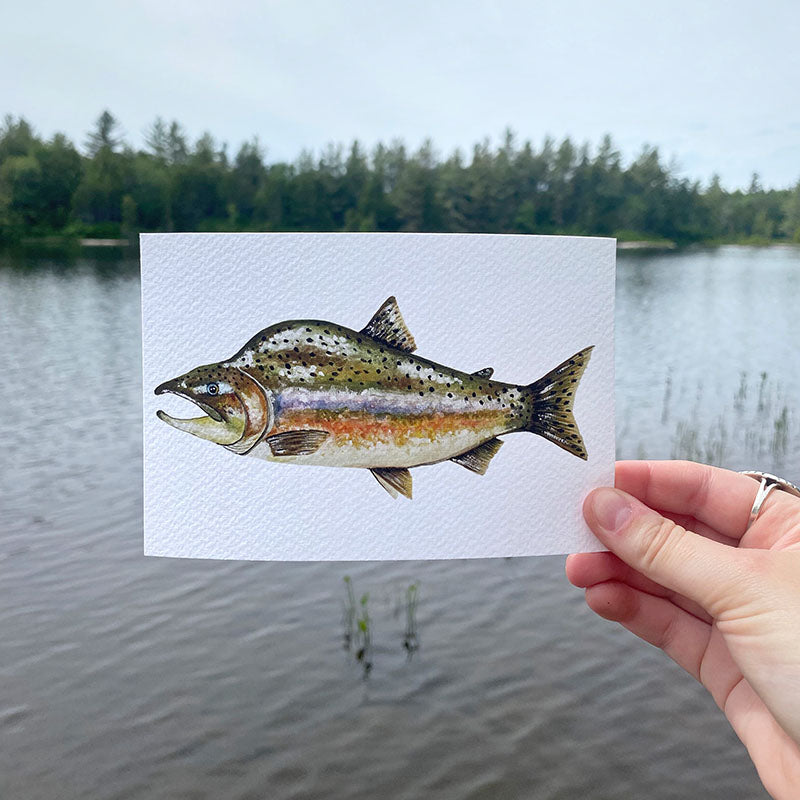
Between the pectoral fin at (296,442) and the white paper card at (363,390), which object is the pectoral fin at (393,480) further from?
the pectoral fin at (296,442)

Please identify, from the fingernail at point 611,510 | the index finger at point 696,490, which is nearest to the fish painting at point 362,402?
the fingernail at point 611,510

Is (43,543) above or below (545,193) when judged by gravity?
below

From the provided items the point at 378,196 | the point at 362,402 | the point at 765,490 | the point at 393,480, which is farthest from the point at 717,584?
the point at 378,196

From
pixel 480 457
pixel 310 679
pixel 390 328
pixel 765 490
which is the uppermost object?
pixel 390 328

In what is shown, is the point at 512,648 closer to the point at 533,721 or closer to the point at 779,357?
the point at 533,721

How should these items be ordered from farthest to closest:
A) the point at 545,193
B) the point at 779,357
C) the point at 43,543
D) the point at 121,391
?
1. the point at 545,193
2. the point at 779,357
3. the point at 121,391
4. the point at 43,543

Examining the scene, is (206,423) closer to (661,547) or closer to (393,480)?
(393,480)

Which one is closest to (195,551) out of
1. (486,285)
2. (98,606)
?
(486,285)

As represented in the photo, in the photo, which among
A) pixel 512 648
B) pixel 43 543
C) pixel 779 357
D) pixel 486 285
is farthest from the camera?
pixel 779 357
